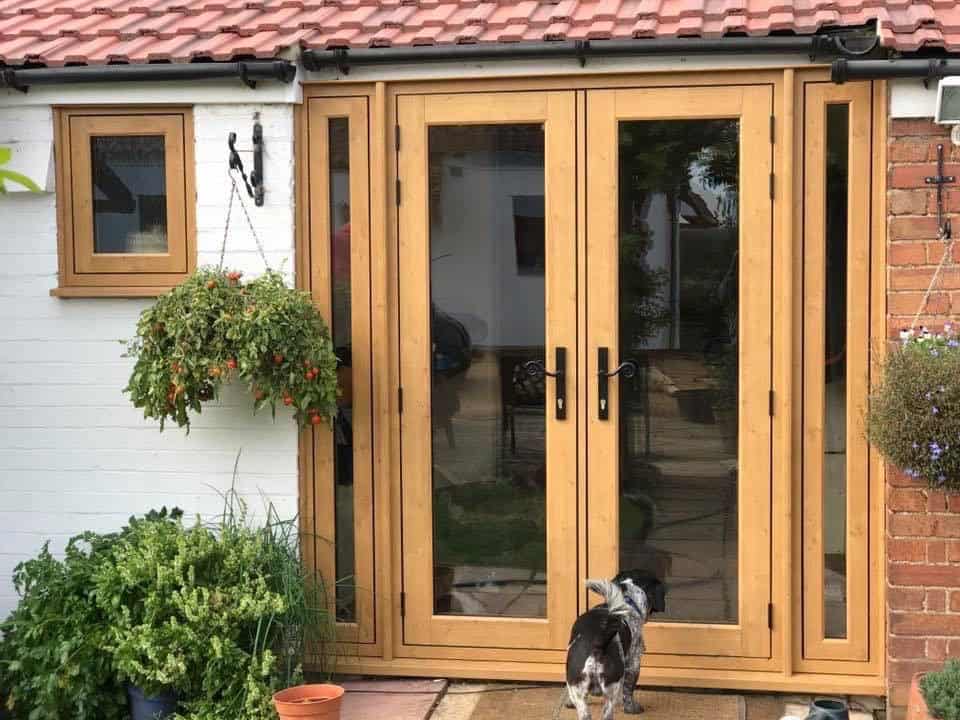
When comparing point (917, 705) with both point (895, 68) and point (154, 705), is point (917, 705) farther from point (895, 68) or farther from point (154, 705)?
point (154, 705)

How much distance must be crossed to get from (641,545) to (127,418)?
8.04 ft

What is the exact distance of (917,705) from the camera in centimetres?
505

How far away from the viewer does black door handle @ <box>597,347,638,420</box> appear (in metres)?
5.86

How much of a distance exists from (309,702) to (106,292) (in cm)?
214

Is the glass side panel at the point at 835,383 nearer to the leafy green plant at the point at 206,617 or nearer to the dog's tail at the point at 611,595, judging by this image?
the dog's tail at the point at 611,595

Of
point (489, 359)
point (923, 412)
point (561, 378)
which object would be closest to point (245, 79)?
point (489, 359)

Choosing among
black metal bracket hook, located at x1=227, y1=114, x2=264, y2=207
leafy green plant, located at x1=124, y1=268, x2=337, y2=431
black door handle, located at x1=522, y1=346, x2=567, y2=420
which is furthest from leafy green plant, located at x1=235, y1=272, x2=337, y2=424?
black door handle, located at x1=522, y1=346, x2=567, y2=420

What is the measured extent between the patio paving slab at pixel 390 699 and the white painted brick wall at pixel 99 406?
2.85 ft

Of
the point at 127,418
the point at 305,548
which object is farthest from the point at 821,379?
the point at 127,418

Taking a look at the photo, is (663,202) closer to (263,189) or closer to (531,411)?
(531,411)

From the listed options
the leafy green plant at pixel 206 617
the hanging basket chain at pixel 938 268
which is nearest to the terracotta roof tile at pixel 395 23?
the hanging basket chain at pixel 938 268

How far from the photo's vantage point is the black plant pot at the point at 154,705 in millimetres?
5605

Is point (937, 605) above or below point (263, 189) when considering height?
below

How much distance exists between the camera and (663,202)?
5.82 m
